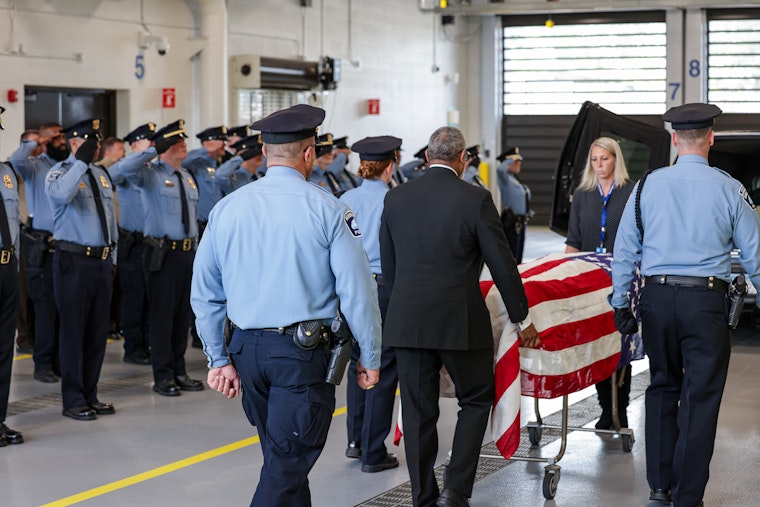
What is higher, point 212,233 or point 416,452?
point 212,233

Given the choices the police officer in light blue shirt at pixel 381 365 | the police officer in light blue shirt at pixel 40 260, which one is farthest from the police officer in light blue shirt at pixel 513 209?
the police officer in light blue shirt at pixel 381 365

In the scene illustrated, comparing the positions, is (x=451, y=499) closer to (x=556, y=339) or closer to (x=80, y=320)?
(x=556, y=339)

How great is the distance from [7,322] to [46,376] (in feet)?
6.45

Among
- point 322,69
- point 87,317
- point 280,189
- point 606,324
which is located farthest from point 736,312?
point 322,69

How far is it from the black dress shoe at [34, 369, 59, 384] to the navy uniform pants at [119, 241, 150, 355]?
0.84 meters

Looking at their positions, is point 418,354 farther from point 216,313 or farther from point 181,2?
point 181,2

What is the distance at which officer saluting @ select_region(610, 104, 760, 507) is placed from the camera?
4562 mm

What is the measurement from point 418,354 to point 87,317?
2.90 metres

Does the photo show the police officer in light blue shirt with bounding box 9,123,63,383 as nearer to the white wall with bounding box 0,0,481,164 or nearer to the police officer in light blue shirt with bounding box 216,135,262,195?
the police officer in light blue shirt with bounding box 216,135,262,195

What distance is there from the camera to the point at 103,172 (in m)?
7.14

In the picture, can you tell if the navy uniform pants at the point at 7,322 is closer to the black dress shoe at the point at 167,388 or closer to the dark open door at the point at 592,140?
the black dress shoe at the point at 167,388

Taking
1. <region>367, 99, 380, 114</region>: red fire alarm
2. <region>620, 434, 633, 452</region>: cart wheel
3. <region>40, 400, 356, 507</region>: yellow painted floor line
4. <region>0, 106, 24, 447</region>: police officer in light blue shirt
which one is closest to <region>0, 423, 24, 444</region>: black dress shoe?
<region>0, 106, 24, 447</region>: police officer in light blue shirt

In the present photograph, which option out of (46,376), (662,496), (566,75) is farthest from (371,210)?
(566,75)

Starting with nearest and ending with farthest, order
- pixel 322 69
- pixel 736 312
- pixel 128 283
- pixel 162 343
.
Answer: pixel 736 312 → pixel 162 343 → pixel 128 283 → pixel 322 69
